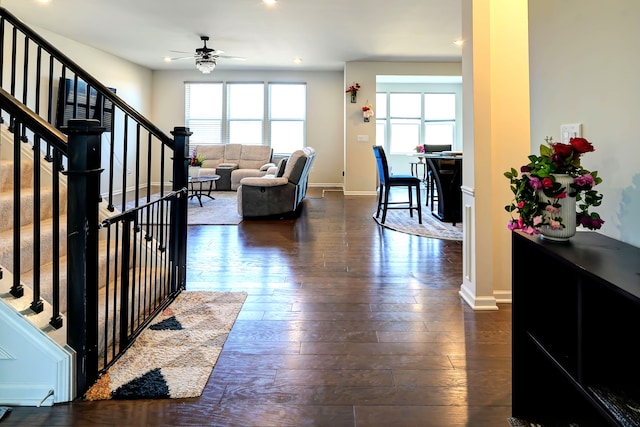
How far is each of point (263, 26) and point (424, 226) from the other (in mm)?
3825

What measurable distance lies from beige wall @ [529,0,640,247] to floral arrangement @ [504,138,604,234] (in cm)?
9

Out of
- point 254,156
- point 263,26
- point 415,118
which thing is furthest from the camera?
point 415,118

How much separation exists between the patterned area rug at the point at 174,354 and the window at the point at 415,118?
9370 millimetres

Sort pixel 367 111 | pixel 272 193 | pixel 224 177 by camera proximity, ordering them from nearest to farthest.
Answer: pixel 272 193
pixel 367 111
pixel 224 177

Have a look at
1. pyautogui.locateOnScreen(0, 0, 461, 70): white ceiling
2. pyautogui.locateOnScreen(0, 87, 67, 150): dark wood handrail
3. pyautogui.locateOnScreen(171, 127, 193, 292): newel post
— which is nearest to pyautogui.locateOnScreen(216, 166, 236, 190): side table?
pyautogui.locateOnScreen(0, 0, 461, 70): white ceiling

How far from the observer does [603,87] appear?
1.30m

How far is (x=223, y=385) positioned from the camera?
1.69 meters

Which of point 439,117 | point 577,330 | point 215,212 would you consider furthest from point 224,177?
point 577,330

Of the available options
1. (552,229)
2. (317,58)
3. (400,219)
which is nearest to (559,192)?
(552,229)

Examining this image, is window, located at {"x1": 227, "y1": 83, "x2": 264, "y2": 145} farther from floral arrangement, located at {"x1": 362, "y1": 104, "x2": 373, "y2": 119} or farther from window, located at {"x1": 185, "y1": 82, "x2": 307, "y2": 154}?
floral arrangement, located at {"x1": 362, "y1": 104, "x2": 373, "y2": 119}

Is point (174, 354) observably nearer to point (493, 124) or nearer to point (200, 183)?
point (493, 124)

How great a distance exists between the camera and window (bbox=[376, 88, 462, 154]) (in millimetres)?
11164

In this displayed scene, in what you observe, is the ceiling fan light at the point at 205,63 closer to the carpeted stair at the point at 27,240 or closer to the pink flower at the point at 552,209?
the carpeted stair at the point at 27,240

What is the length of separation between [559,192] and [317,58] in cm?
805
